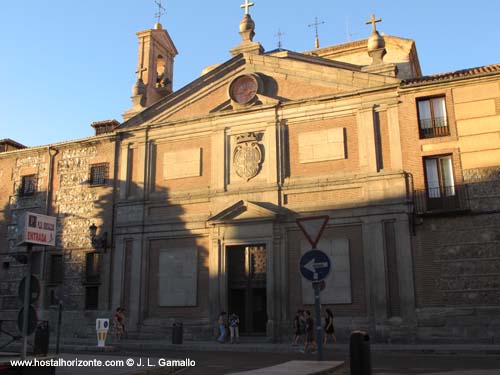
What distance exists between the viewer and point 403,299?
20.4 meters

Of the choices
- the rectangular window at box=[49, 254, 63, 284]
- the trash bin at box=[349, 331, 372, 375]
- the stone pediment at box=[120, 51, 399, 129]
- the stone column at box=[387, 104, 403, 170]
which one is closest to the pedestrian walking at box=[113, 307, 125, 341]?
the rectangular window at box=[49, 254, 63, 284]

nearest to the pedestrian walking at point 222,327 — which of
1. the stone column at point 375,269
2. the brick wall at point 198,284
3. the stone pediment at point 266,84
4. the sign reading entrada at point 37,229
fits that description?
the brick wall at point 198,284

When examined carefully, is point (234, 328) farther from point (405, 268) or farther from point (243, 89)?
point (243, 89)

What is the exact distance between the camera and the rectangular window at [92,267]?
85.5 ft

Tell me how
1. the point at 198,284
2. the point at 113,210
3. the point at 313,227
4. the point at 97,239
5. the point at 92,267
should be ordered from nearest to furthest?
the point at 313,227
the point at 198,284
the point at 97,239
the point at 92,267
the point at 113,210

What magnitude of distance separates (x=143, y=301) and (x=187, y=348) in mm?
5409

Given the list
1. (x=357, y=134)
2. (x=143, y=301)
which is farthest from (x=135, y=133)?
(x=357, y=134)

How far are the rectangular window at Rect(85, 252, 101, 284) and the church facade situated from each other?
74mm

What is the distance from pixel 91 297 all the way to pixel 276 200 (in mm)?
10266

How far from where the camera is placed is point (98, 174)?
2775cm

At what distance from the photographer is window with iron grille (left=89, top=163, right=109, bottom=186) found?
27453 millimetres

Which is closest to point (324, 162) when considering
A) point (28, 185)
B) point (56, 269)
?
point (56, 269)

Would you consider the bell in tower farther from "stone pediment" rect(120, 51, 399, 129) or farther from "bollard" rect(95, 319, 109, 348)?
"bollard" rect(95, 319, 109, 348)

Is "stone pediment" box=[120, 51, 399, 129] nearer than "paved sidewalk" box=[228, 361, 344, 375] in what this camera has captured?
No
